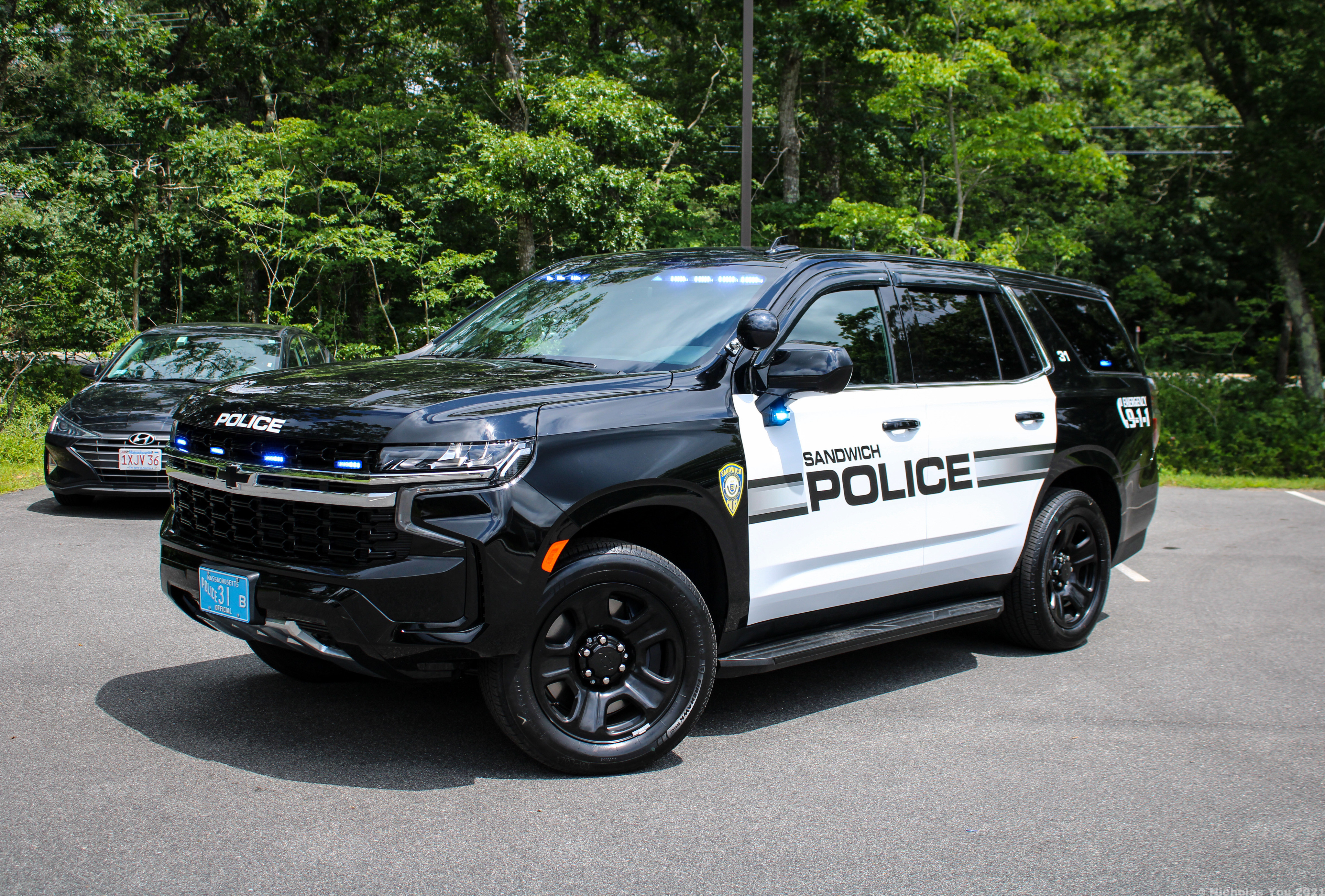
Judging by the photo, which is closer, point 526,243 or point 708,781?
point 708,781

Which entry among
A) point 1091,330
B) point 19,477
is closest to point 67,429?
point 19,477

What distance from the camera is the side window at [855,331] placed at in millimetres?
4676

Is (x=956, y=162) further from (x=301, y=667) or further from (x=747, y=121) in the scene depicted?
(x=301, y=667)

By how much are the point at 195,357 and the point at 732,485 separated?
26.2 feet

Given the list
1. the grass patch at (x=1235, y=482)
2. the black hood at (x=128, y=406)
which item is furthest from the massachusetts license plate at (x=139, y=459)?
the grass patch at (x=1235, y=482)

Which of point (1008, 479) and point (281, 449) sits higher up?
point (281, 449)

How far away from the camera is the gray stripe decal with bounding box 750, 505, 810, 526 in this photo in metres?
4.19

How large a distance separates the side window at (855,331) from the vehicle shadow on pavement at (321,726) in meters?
1.92

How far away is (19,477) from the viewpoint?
1148cm

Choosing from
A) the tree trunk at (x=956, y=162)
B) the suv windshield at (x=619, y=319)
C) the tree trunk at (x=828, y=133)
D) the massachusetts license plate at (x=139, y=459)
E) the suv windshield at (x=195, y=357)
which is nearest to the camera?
the suv windshield at (x=619, y=319)

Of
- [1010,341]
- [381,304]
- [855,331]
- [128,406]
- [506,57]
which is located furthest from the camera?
[506,57]

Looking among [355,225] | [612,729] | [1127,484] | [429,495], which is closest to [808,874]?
[612,729]

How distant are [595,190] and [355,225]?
4.75m

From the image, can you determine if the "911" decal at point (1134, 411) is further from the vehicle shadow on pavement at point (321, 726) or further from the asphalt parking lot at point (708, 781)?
the vehicle shadow on pavement at point (321, 726)
